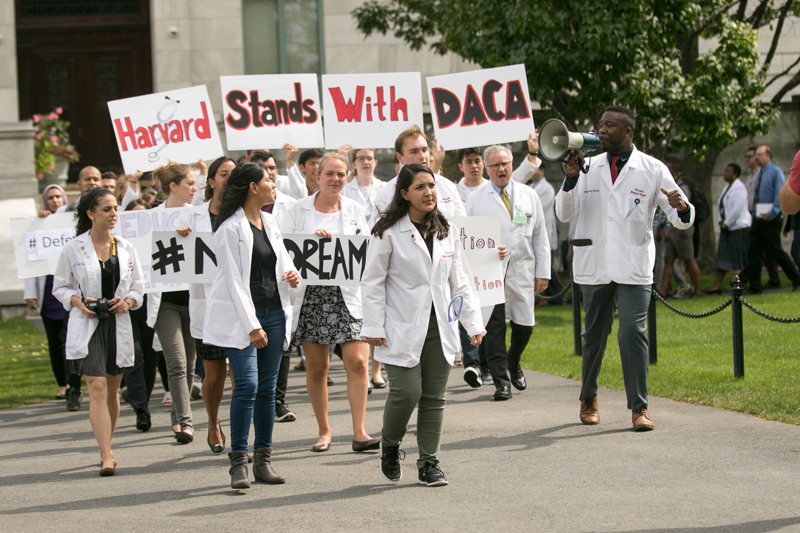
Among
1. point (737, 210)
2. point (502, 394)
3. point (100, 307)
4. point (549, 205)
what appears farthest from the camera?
point (737, 210)

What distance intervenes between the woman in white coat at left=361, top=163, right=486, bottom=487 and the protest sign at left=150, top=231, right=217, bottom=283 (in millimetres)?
1364

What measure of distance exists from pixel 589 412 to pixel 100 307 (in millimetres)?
3663

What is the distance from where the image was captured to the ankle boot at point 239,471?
19.3 feet

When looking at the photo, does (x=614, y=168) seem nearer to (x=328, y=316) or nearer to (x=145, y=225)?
(x=328, y=316)

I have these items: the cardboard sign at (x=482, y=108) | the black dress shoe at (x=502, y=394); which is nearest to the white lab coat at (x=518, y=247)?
the black dress shoe at (x=502, y=394)

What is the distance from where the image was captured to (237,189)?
20.2 ft

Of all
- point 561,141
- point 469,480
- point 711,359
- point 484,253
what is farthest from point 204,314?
point 711,359

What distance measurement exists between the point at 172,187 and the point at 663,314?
828 cm

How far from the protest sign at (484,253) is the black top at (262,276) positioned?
235cm

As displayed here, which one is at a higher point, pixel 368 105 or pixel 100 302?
pixel 368 105

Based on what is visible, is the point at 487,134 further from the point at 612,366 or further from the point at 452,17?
the point at 452,17

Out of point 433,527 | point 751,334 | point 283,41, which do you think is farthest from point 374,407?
point 283,41

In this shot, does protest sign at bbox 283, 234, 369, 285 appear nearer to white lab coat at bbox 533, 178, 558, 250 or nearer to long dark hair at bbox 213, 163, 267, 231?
long dark hair at bbox 213, 163, 267, 231

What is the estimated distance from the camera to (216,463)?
6824mm
